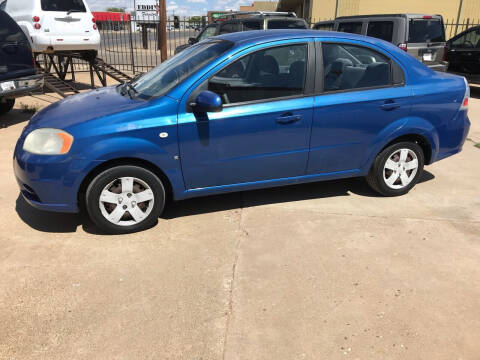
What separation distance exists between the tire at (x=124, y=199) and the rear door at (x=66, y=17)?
292 inches

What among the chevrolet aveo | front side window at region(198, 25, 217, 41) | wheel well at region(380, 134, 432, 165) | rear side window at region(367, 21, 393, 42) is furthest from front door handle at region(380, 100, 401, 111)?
front side window at region(198, 25, 217, 41)

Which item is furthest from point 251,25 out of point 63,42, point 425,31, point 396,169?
point 396,169

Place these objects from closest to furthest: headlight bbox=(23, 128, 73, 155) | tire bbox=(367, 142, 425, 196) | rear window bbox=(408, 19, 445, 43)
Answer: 1. headlight bbox=(23, 128, 73, 155)
2. tire bbox=(367, 142, 425, 196)
3. rear window bbox=(408, 19, 445, 43)

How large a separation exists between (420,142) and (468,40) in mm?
9029

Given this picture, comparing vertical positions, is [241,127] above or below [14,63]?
below

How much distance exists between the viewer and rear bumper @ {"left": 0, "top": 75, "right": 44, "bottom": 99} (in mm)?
6923

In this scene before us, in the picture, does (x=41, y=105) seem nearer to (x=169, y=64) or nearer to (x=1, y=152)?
(x=1, y=152)

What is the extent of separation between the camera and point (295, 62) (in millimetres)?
3910

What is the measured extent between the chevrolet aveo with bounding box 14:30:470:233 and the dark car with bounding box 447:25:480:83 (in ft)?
25.2

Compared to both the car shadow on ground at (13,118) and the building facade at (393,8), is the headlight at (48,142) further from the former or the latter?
the building facade at (393,8)

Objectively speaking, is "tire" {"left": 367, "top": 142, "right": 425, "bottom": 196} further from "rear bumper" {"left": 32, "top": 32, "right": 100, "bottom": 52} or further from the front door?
"rear bumper" {"left": 32, "top": 32, "right": 100, "bottom": 52}

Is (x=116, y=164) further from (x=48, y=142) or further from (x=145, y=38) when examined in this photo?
(x=145, y=38)

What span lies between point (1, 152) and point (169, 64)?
322cm

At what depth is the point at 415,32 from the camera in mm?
9742
